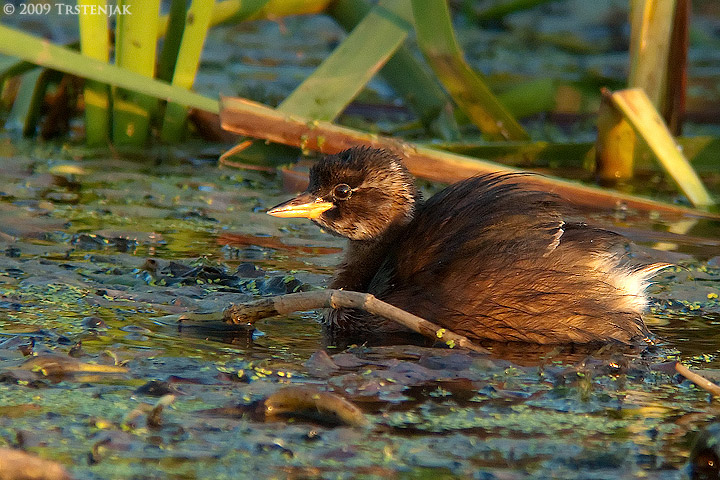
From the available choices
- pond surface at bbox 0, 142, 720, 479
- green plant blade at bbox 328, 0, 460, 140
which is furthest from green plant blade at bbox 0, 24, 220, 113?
green plant blade at bbox 328, 0, 460, 140

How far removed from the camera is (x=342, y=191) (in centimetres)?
478

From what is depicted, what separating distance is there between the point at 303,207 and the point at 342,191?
0.18 m

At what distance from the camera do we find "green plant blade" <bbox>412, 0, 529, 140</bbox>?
6.42 metres

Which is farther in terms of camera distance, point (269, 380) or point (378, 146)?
point (378, 146)

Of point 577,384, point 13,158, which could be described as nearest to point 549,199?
point 577,384

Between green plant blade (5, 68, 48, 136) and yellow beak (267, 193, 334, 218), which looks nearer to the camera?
yellow beak (267, 193, 334, 218)

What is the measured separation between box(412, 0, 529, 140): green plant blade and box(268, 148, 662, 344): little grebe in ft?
7.01

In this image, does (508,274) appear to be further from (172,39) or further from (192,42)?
(172,39)

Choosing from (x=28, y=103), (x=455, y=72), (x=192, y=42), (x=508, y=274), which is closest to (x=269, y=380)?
(x=508, y=274)

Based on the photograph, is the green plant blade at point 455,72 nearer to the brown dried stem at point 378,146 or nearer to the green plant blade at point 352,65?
the green plant blade at point 352,65

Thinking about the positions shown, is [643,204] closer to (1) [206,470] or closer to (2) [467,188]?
(2) [467,188]

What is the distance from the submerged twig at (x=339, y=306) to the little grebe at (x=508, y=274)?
23 cm

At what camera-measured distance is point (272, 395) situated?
3234 mm

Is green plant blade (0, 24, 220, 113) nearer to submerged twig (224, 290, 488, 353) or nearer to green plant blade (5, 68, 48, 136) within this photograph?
green plant blade (5, 68, 48, 136)
